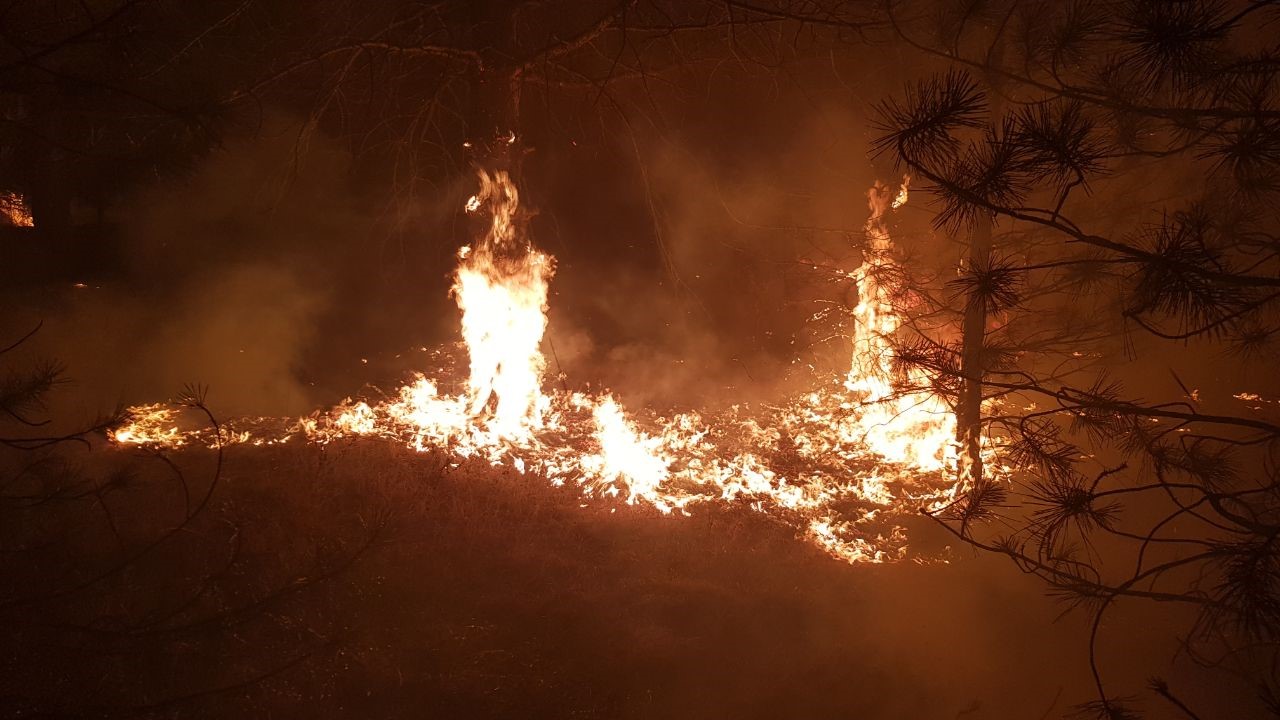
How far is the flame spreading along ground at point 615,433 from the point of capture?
7.95 metres

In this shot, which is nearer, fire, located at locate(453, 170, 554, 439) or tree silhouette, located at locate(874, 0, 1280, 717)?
tree silhouette, located at locate(874, 0, 1280, 717)

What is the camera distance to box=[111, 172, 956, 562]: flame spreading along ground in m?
7.95

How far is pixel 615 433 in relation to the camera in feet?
29.5

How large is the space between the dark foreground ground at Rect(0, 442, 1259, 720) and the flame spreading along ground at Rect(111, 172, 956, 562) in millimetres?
672

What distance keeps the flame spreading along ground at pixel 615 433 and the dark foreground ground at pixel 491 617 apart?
0.67 meters

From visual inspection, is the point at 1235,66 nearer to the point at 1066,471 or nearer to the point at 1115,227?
the point at 1066,471

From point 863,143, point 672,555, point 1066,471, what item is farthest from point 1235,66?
point 863,143

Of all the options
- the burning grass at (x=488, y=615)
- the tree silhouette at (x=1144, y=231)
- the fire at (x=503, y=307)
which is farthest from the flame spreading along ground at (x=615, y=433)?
the tree silhouette at (x=1144, y=231)

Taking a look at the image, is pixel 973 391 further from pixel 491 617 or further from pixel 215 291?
pixel 215 291

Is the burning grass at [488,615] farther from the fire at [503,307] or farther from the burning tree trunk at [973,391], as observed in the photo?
the fire at [503,307]

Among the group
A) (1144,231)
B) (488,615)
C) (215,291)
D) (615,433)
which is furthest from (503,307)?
(1144,231)

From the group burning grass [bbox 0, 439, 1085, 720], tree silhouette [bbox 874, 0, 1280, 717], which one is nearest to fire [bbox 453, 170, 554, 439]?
burning grass [bbox 0, 439, 1085, 720]

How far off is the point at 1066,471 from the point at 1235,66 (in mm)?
1906

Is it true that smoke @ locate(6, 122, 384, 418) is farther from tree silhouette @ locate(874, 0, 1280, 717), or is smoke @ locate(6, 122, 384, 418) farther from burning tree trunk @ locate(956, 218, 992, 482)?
tree silhouette @ locate(874, 0, 1280, 717)
